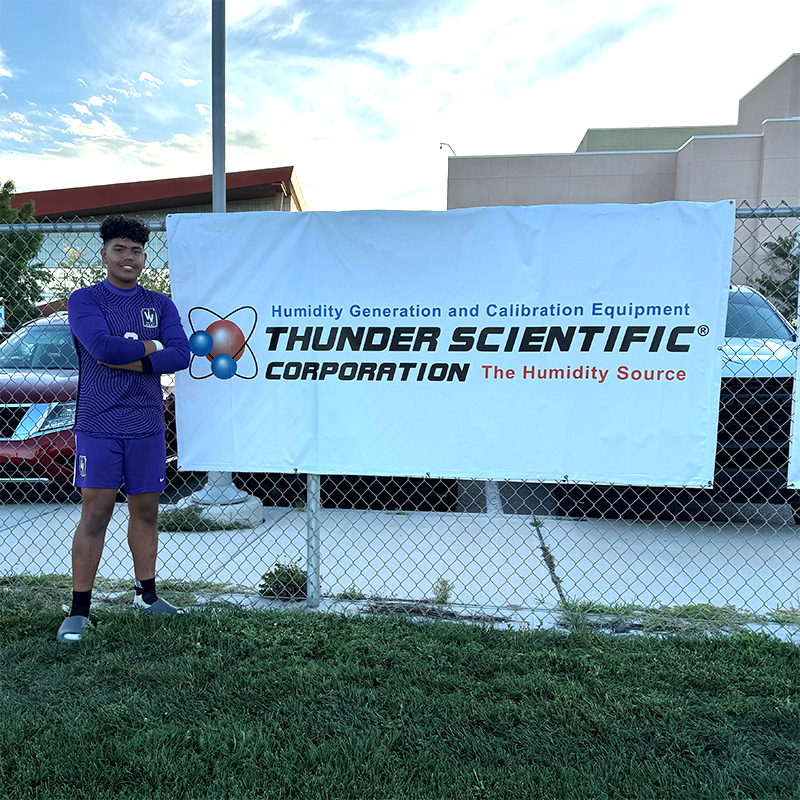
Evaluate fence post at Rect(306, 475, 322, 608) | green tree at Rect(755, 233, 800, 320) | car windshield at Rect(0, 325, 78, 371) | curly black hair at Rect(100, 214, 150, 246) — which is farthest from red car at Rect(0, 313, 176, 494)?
green tree at Rect(755, 233, 800, 320)

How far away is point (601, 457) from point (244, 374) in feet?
6.27

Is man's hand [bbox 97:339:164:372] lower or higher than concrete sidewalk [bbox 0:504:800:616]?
higher

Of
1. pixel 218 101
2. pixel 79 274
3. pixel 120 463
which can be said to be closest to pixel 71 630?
pixel 120 463

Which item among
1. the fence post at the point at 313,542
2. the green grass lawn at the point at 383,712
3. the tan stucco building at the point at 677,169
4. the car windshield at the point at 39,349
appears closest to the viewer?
the green grass lawn at the point at 383,712

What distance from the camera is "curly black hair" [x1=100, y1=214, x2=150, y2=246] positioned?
3174 mm

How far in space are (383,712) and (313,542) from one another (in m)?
1.21

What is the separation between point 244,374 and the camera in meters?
3.52

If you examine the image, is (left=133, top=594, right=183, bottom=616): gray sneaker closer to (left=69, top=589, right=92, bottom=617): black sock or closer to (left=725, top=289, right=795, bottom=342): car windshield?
(left=69, top=589, right=92, bottom=617): black sock

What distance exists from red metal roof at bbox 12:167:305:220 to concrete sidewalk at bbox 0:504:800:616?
17.5 metres

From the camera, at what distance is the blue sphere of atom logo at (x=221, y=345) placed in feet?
11.5

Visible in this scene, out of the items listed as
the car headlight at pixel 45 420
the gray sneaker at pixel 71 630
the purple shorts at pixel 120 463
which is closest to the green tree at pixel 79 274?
the purple shorts at pixel 120 463

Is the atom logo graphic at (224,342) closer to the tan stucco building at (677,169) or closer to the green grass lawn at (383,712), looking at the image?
the green grass lawn at (383,712)

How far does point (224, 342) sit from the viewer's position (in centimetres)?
353

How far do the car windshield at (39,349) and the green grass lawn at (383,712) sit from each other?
3.48 metres
